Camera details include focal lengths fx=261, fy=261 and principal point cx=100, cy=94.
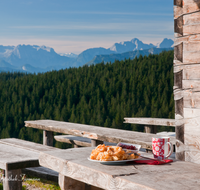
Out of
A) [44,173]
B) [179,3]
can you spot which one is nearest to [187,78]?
[179,3]

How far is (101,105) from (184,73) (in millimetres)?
12329

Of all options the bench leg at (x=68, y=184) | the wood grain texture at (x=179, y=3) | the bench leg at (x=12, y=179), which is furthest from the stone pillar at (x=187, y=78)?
the bench leg at (x=12, y=179)

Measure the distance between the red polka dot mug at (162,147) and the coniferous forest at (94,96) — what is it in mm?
10030

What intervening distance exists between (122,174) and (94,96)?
14255mm

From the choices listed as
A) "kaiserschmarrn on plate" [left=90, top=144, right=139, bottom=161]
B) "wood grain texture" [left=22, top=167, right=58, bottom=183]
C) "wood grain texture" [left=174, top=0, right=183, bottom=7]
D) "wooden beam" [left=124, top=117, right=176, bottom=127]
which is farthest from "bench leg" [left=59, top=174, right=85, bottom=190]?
"wooden beam" [left=124, top=117, right=176, bottom=127]

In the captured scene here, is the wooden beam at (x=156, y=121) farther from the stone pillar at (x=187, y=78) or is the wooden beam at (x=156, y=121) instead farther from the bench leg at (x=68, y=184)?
the bench leg at (x=68, y=184)

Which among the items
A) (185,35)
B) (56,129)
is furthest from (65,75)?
(185,35)

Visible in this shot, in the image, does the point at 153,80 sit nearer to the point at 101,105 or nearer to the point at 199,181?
the point at 101,105

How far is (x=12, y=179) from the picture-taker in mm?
2848

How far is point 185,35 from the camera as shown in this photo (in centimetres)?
237

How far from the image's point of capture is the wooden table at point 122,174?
4.38ft

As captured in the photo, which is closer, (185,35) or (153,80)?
(185,35)

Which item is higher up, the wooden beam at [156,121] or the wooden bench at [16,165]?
the wooden beam at [156,121]

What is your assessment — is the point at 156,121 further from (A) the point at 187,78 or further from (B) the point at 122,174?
(B) the point at 122,174
